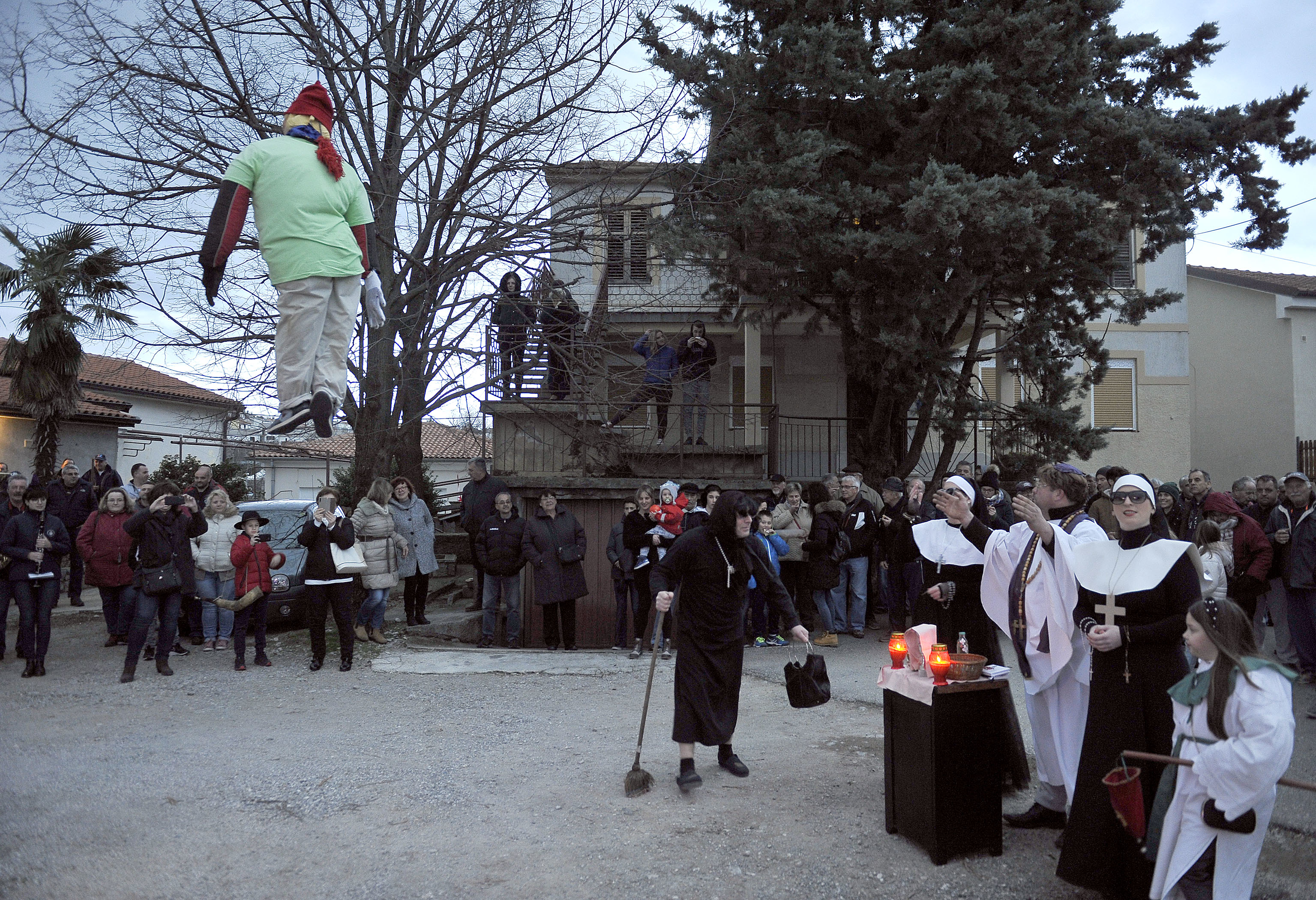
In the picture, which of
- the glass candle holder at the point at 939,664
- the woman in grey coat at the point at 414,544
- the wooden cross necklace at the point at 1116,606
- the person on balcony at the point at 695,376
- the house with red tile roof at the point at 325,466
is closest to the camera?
the wooden cross necklace at the point at 1116,606

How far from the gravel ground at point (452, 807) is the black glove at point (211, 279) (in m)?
2.83

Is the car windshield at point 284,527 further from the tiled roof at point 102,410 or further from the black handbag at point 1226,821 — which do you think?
the tiled roof at point 102,410

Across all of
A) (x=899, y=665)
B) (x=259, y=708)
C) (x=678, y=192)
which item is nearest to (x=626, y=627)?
(x=259, y=708)

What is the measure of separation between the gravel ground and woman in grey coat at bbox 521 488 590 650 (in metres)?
2.47

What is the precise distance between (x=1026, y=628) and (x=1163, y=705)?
2.63ft

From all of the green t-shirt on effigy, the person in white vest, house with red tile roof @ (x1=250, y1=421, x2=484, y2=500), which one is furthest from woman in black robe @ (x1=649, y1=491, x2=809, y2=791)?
house with red tile roof @ (x1=250, y1=421, x2=484, y2=500)

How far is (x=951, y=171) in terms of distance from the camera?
12.1 metres

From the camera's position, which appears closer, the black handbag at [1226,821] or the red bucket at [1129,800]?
the black handbag at [1226,821]

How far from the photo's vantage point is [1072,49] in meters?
12.6

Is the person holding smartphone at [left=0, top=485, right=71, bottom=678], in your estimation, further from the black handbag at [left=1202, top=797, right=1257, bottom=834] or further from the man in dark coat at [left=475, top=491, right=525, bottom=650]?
the black handbag at [left=1202, top=797, right=1257, bottom=834]

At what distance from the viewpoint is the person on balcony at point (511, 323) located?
35.7ft

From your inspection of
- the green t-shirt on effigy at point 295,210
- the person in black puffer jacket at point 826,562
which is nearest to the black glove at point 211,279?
the green t-shirt on effigy at point 295,210

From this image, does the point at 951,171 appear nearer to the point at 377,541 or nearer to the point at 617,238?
the point at 617,238

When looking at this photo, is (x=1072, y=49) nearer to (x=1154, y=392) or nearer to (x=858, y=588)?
(x=858, y=588)
